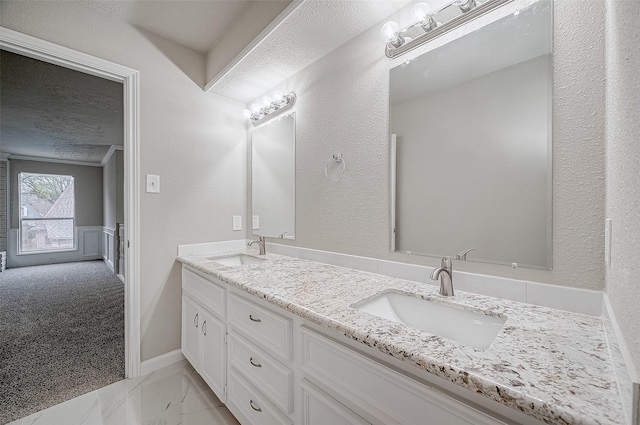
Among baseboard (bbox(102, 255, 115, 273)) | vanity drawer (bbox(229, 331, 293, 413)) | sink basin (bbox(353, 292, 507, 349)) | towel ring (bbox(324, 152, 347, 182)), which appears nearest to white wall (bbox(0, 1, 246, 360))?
vanity drawer (bbox(229, 331, 293, 413))

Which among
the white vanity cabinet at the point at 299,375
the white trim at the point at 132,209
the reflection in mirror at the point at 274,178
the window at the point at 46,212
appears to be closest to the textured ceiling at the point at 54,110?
the window at the point at 46,212

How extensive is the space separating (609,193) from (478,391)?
69cm

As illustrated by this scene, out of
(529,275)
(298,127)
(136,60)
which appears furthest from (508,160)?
(136,60)

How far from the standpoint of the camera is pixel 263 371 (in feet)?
3.71

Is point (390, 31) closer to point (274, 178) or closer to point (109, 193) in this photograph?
point (274, 178)

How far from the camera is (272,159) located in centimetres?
216

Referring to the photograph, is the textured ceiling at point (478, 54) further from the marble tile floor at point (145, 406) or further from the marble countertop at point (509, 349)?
the marble tile floor at point (145, 406)

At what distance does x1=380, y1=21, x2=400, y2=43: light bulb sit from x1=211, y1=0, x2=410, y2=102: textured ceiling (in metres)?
0.11

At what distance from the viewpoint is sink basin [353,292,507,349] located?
34.5 inches

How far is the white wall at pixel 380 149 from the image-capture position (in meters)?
0.85

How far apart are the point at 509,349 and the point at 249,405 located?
1134 mm

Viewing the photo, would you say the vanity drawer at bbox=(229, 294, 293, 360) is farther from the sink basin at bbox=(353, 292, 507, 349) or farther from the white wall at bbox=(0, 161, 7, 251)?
the white wall at bbox=(0, 161, 7, 251)

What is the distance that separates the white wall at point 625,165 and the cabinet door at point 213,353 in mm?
1500

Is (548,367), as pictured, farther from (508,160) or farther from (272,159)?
(272,159)
